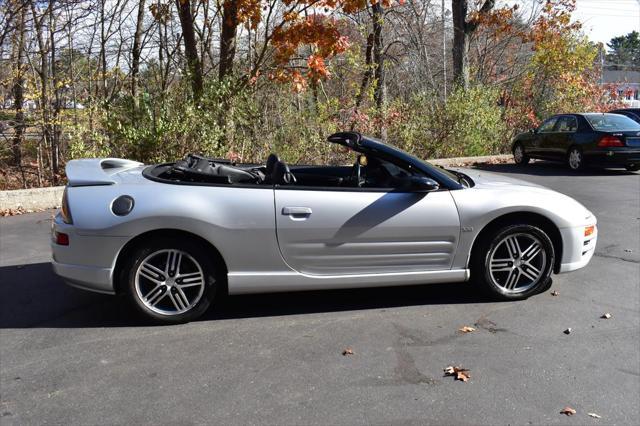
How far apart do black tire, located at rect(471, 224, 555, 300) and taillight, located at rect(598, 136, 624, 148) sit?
381 inches

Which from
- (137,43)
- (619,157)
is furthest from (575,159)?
(137,43)

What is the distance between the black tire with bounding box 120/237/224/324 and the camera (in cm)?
416

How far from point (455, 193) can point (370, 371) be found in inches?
68.5

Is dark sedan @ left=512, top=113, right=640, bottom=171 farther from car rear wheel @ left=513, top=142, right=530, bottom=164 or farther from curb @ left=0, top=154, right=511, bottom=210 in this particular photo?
curb @ left=0, top=154, right=511, bottom=210

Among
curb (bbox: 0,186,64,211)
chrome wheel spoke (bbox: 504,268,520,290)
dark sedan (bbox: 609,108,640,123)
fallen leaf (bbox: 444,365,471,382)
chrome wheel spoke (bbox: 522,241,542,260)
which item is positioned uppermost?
dark sedan (bbox: 609,108,640,123)

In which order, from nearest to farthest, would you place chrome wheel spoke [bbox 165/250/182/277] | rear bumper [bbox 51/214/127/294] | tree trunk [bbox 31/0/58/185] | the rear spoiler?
rear bumper [bbox 51/214/127/294] < chrome wheel spoke [bbox 165/250/182/277] < the rear spoiler < tree trunk [bbox 31/0/58/185]

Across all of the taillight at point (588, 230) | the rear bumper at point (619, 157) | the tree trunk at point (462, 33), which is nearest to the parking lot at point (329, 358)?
the taillight at point (588, 230)

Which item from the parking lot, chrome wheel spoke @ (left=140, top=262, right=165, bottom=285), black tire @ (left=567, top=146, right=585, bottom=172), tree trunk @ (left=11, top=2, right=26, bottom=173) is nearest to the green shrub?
black tire @ (left=567, top=146, right=585, bottom=172)

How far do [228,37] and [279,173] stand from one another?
737 cm

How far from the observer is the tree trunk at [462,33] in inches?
723

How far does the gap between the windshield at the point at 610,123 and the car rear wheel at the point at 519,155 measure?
1.97 metres

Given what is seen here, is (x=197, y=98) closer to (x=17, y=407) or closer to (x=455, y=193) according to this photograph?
(x=455, y=193)

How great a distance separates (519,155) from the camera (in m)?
15.6

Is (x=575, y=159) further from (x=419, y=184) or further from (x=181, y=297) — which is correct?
(x=181, y=297)
